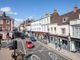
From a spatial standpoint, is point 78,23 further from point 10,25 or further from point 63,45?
point 10,25

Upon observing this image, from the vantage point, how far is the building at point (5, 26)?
6929cm

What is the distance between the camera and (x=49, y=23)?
63.4 metres

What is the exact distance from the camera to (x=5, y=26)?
242 feet

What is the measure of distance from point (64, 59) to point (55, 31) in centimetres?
2485

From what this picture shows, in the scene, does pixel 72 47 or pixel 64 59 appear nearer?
pixel 64 59

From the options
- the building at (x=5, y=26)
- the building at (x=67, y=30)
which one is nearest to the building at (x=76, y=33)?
the building at (x=67, y=30)

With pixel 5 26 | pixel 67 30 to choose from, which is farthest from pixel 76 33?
pixel 5 26

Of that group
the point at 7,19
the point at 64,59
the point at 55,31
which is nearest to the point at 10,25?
the point at 7,19

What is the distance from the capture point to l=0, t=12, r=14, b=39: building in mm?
69287

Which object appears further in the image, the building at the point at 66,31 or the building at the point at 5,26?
the building at the point at 5,26

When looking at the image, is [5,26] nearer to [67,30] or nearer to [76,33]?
[67,30]

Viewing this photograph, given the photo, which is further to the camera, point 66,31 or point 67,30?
point 66,31

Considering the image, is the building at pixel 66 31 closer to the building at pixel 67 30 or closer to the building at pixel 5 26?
the building at pixel 67 30

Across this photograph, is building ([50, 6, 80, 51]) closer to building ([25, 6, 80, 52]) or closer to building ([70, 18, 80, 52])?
building ([25, 6, 80, 52])
